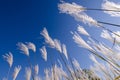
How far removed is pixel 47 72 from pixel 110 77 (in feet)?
11.5

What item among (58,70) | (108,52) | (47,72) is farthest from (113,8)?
(47,72)

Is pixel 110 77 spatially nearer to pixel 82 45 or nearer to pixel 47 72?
pixel 82 45

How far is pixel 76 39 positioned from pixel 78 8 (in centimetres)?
122

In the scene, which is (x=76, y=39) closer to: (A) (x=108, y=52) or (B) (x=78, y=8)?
(A) (x=108, y=52)

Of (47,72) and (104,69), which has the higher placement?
(47,72)

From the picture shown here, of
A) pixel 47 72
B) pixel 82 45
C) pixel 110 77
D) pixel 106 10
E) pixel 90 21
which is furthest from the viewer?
pixel 47 72

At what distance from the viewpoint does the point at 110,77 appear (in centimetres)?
475

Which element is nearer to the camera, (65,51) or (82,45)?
(82,45)

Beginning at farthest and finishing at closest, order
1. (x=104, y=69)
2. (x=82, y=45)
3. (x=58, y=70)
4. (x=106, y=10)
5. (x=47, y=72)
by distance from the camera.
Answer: (x=47, y=72) < (x=58, y=70) < (x=104, y=69) < (x=82, y=45) < (x=106, y=10)

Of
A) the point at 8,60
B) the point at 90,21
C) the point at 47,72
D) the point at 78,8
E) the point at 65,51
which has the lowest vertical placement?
the point at 78,8

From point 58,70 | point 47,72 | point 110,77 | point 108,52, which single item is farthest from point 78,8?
point 47,72

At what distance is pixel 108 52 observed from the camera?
316 cm

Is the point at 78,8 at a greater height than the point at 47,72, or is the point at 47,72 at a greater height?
the point at 47,72

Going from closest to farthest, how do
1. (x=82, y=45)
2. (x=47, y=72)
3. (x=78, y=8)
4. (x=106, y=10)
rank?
(x=78, y=8) → (x=106, y=10) → (x=82, y=45) → (x=47, y=72)
